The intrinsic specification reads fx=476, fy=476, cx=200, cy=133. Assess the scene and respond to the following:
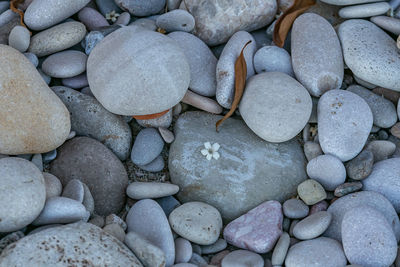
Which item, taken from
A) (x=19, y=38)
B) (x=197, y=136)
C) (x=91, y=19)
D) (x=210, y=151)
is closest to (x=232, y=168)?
(x=210, y=151)

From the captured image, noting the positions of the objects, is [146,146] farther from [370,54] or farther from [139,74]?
[370,54]

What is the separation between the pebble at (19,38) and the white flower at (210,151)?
4.55ft

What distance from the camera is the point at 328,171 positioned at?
9.93 feet

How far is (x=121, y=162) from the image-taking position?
3145 millimetres

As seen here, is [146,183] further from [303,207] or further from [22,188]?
[303,207]

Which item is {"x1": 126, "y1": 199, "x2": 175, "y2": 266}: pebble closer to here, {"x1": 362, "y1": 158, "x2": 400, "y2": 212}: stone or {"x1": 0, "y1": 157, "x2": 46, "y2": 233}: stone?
{"x1": 0, "y1": 157, "x2": 46, "y2": 233}: stone

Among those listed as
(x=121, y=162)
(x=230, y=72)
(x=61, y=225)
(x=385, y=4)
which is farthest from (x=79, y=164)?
(x=385, y=4)

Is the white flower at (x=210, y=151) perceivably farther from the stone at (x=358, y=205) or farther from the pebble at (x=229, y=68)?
the stone at (x=358, y=205)

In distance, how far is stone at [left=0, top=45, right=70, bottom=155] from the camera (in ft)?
9.00

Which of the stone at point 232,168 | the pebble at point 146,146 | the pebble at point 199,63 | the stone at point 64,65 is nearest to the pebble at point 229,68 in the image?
Result: the pebble at point 199,63

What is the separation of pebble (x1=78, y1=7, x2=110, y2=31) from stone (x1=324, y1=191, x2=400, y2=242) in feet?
6.90

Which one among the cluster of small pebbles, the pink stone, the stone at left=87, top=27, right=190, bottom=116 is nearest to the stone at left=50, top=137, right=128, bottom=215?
the cluster of small pebbles

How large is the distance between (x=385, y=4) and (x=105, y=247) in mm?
2670

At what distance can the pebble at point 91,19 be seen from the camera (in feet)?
11.6
